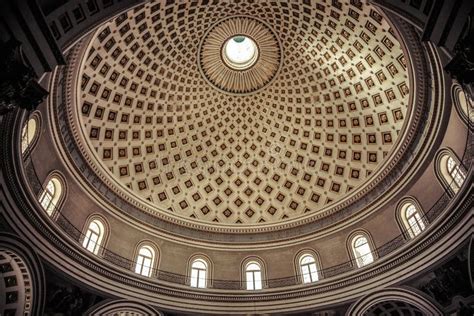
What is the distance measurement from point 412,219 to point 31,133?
20.1m

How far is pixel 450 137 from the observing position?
760 inches

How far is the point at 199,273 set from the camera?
24891 mm

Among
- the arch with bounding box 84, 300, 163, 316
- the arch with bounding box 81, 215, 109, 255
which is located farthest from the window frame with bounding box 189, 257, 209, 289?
the arch with bounding box 81, 215, 109, 255

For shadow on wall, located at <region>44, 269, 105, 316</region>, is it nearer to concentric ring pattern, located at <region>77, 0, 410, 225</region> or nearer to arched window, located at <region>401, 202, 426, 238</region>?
concentric ring pattern, located at <region>77, 0, 410, 225</region>

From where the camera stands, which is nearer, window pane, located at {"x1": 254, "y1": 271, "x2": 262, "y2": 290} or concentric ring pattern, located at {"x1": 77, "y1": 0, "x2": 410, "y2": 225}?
concentric ring pattern, located at {"x1": 77, "y1": 0, "x2": 410, "y2": 225}

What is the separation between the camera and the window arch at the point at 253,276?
24692 mm

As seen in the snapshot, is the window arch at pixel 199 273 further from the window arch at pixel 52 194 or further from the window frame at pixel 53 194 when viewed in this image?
the window arch at pixel 52 194

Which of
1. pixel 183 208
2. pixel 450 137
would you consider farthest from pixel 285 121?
pixel 450 137

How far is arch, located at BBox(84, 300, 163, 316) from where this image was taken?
19.5m

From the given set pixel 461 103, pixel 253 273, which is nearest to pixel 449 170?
pixel 461 103

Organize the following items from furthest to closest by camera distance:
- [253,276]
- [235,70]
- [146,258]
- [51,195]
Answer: [235,70]
[253,276]
[146,258]
[51,195]

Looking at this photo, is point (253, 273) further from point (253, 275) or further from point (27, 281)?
point (27, 281)

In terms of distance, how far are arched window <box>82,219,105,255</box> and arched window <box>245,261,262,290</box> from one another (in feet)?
30.7

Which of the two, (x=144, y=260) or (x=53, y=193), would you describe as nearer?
(x=53, y=193)
